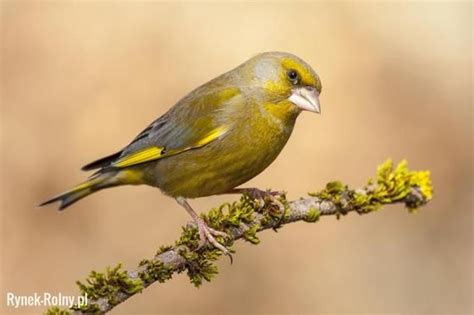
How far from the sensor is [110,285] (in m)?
3.33

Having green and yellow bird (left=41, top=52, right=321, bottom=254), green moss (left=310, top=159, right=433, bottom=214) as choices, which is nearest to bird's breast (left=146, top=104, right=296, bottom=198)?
green and yellow bird (left=41, top=52, right=321, bottom=254)

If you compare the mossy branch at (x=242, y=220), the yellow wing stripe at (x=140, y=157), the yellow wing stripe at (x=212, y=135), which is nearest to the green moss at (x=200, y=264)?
the mossy branch at (x=242, y=220)

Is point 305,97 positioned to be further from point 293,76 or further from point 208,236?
point 208,236

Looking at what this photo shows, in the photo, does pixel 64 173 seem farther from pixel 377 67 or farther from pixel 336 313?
pixel 377 67

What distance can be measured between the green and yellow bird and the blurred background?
2.34 m

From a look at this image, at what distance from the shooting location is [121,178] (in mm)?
5730

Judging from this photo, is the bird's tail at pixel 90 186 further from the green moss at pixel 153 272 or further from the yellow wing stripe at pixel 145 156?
the green moss at pixel 153 272

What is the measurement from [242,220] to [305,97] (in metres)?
1.16

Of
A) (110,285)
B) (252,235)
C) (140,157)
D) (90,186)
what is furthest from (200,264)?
(90,186)

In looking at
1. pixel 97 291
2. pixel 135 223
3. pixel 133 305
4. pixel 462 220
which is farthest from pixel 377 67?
pixel 97 291

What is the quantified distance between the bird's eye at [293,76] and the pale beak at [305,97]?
2.1 inches

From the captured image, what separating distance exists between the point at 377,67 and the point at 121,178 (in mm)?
4916

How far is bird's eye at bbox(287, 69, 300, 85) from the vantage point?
16.8ft

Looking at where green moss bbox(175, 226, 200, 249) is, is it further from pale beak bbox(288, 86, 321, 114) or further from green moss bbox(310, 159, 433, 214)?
pale beak bbox(288, 86, 321, 114)
